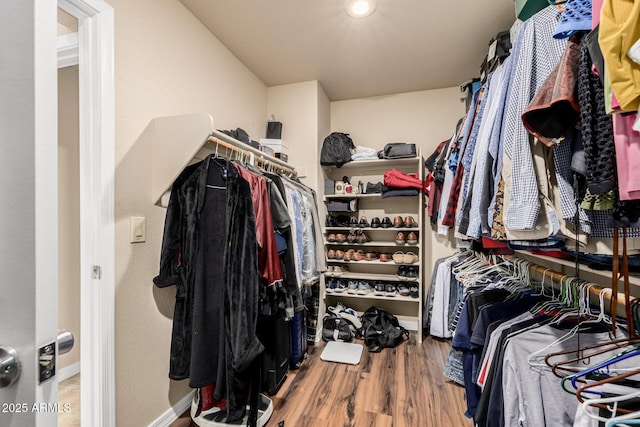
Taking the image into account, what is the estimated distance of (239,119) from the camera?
7.82ft

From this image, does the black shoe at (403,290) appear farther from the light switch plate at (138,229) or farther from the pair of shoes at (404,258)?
the light switch plate at (138,229)

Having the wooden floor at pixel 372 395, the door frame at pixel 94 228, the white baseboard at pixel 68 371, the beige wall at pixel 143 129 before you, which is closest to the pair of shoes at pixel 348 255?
the wooden floor at pixel 372 395

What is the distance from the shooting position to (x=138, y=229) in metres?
1.42

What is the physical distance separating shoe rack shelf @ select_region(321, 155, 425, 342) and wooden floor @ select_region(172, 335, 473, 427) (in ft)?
2.11

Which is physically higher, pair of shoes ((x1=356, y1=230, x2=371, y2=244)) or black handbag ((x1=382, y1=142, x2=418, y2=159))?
black handbag ((x1=382, y1=142, x2=418, y2=159))

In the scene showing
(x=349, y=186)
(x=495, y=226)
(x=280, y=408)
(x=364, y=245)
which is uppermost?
(x=349, y=186)

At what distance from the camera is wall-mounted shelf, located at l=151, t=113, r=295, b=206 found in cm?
129

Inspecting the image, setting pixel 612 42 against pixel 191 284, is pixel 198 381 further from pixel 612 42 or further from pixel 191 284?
pixel 612 42

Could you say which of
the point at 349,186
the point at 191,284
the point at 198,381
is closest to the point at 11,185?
the point at 191,284

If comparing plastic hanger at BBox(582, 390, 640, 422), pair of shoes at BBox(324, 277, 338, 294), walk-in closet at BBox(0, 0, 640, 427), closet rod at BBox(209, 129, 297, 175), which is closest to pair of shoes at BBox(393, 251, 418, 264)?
walk-in closet at BBox(0, 0, 640, 427)

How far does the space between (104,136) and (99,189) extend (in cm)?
24

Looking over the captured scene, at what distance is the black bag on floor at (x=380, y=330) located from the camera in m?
2.47

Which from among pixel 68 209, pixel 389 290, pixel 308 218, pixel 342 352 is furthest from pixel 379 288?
pixel 68 209

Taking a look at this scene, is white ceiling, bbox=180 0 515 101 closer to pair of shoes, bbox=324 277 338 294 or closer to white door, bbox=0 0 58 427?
white door, bbox=0 0 58 427
